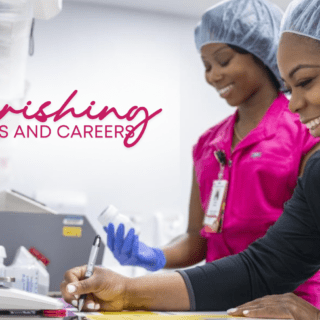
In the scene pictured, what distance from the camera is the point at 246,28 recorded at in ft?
5.11

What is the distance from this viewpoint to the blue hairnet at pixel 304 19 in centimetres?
98

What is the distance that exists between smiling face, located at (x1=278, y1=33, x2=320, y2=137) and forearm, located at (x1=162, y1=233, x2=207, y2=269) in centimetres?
71

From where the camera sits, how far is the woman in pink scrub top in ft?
4.37

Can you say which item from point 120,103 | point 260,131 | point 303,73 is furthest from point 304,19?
point 120,103

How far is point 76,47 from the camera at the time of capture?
3.32 m

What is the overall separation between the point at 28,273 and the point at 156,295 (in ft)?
1.46

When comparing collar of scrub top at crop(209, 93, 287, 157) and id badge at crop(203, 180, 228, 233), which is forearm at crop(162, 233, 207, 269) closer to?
id badge at crop(203, 180, 228, 233)

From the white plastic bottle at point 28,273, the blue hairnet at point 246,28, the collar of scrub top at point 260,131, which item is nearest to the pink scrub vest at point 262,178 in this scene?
the collar of scrub top at point 260,131

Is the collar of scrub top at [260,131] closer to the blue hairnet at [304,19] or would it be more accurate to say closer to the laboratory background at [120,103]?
the blue hairnet at [304,19]

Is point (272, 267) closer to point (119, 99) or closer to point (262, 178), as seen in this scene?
point (262, 178)

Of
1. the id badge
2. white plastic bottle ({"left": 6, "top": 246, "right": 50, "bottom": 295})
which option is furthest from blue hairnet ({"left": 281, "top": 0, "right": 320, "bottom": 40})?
white plastic bottle ({"left": 6, "top": 246, "right": 50, "bottom": 295})

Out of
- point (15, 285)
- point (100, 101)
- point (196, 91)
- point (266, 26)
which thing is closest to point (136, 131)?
point (100, 101)

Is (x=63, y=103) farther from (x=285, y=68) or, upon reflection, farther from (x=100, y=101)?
(x=285, y=68)

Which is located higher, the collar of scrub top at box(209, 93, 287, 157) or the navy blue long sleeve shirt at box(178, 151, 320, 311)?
the collar of scrub top at box(209, 93, 287, 157)
